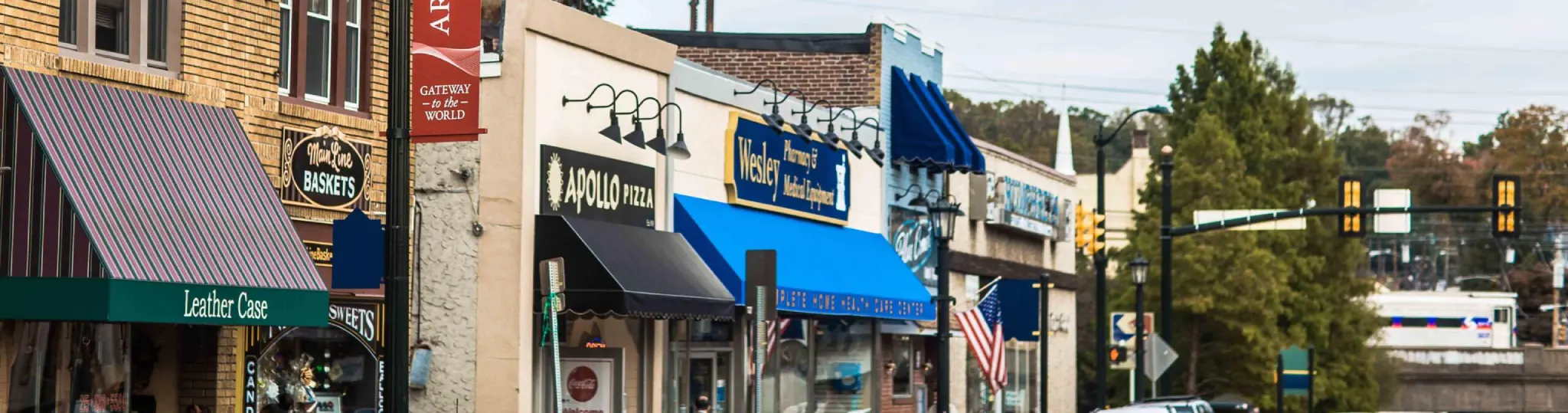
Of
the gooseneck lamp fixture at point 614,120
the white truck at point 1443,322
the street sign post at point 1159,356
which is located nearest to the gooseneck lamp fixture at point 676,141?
the gooseneck lamp fixture at point 614,120

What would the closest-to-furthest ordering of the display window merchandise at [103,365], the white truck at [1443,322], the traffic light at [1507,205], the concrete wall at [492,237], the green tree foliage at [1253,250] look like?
the display window merchandise at [103,365] → the concrete wall at [492,237] → the traffic light at [1507,205] → the green tree foliage at [1253,250] → the white truck at [1443,322]

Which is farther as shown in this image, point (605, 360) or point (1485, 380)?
point (1485, 380)

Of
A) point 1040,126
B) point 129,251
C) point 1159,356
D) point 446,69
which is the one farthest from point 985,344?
point 1040,126

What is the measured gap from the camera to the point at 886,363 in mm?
32469

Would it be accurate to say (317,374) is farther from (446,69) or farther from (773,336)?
(773,336)

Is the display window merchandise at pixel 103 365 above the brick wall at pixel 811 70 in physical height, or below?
below

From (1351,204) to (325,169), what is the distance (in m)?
23.4

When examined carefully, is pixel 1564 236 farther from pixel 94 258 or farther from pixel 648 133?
pixel 94 258

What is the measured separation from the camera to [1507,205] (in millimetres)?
34656

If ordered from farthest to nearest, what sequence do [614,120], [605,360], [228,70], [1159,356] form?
1. [1159,356]
2. [605,360]
3. [614,120]
4. [228,70]

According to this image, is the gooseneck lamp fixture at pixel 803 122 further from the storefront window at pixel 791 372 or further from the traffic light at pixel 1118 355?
the traffic light at pixel 1118 355

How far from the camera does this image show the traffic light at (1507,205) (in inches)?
1357

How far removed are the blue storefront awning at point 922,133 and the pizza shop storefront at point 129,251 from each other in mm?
17015

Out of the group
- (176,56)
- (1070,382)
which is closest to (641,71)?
(176,56)
